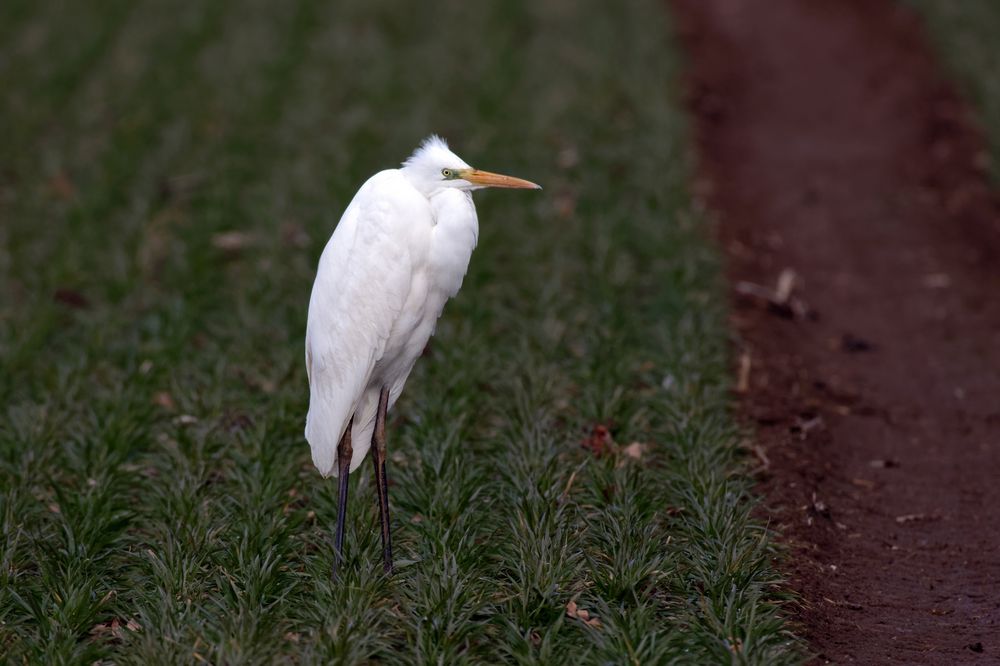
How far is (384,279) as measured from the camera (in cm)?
459

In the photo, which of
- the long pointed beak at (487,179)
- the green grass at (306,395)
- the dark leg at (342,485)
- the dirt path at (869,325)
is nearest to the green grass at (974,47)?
the dirt path at (869,325)

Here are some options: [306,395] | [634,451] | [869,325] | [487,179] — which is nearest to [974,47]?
[869,325]

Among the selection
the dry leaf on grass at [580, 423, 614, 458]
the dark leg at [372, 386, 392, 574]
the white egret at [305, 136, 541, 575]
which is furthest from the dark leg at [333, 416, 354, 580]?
the dry leaf on grass at [580, 423, 614, 458]

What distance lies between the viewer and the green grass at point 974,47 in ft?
36.0

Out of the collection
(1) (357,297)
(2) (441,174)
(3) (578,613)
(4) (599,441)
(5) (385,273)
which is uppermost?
(2) (441,174)

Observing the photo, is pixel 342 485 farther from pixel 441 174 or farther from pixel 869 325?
pixel 869 325

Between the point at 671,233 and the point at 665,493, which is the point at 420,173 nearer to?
the point at 665,493

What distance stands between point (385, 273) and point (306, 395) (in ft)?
6.43

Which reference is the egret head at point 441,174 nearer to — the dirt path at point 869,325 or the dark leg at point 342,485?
the dark leg at point 342,485

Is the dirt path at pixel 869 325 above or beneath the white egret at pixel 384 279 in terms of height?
beneath

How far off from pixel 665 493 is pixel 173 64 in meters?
10.6

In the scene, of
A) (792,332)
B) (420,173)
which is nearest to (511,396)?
(420,173)

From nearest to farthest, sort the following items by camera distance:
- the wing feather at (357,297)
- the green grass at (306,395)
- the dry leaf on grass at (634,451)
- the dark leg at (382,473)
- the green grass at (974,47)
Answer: the green grass at (306,395), the wing feather at (357,297), the dark leg at (382,473), the dry leaf on grass at (634,451), the green grass at (974,47)

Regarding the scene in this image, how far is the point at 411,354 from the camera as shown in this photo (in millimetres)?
4879
